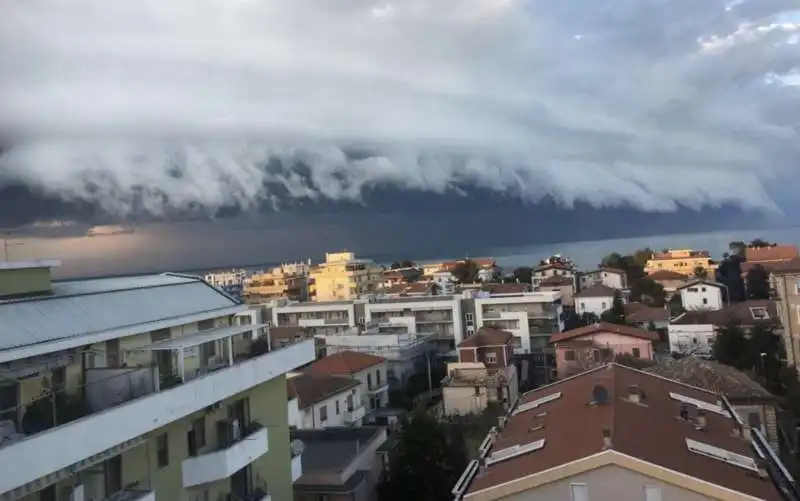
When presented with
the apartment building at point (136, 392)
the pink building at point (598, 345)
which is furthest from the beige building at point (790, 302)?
the apartment building at point (136, 392)

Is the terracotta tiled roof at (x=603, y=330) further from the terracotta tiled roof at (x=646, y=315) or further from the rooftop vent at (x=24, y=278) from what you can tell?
the rooftop vent at (x=24, y=278)

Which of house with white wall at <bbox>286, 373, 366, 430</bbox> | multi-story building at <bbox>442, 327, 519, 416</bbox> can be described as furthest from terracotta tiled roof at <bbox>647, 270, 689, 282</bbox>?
house with white wall at <bbox>286, 373, 366, 430</bbox>

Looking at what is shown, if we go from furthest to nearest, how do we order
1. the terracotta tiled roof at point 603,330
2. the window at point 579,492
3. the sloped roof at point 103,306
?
the terracotta tiled roof at point 603,330, the window at point 579,492, the sloped roof at point 103,306

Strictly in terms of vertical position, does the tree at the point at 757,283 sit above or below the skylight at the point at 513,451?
above

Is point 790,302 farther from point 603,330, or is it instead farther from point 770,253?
point 770,253

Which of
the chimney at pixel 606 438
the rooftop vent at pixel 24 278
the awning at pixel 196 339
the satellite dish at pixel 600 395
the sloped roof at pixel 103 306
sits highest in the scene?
the rooftop vent at pixel 24 278

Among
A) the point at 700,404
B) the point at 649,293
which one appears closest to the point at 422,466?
the point at 700,404
